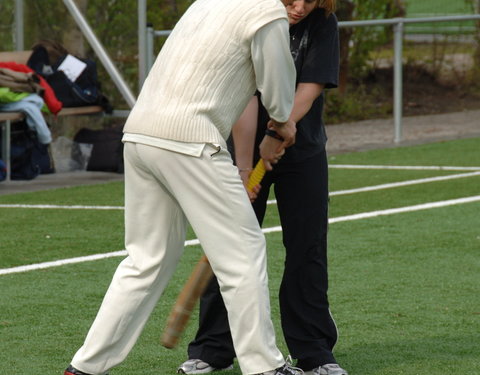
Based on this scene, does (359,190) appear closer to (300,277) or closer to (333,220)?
(333,220)

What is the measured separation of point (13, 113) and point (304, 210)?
697cm

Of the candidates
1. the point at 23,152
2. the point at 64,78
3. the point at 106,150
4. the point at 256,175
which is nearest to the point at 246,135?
the point at 256,175

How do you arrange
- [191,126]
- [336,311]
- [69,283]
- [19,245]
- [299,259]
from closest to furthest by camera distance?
[191,126] → [299,259] → [336,311] → [69,283] → [19,245]

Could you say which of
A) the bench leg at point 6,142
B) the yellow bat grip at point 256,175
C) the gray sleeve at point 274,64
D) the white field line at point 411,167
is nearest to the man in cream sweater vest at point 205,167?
the gray sleeve at point 274,64

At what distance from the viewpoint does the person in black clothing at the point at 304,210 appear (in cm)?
501

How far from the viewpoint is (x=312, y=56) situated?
5008mm

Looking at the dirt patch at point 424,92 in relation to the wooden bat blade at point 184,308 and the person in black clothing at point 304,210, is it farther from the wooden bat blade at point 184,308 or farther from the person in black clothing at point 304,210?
the wooden bat blade at point 184,308

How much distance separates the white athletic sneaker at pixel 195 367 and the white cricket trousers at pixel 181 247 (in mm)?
604

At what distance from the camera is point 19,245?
8469mm

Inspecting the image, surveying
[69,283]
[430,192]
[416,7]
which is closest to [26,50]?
[430,192]

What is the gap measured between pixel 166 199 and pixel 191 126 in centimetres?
35

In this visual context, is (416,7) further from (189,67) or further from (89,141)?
(189,67)

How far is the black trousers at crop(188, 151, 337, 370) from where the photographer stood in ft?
16.9

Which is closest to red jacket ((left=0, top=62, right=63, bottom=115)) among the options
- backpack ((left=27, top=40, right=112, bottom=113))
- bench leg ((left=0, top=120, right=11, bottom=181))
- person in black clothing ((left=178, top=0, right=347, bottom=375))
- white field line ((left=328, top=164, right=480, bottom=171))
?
backpack ((left=27, top=40, right=112, bottom=113))
